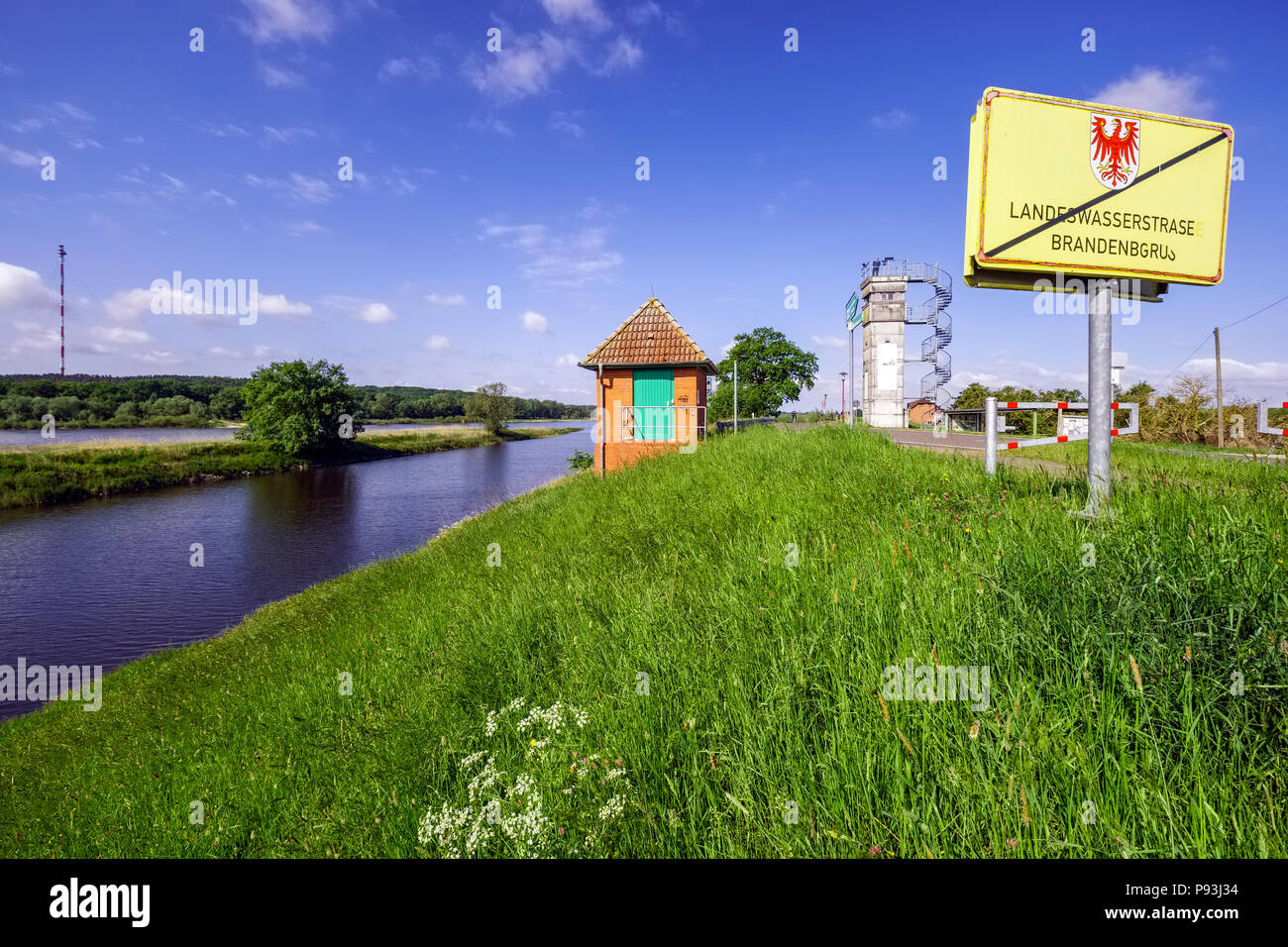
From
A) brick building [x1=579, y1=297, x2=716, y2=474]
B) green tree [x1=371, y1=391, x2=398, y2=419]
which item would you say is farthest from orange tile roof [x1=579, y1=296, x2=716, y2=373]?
green tree [x1=371, y1=391, x2=398, y2=419]

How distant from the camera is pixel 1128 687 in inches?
84.4

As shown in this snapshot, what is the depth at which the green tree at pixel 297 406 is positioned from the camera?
5638 centimetres

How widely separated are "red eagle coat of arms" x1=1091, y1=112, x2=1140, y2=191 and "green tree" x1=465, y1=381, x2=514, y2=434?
106 metres

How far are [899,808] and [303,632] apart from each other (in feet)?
35.6

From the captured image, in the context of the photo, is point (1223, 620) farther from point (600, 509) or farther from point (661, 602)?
point (600, 509)

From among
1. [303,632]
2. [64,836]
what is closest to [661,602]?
[64,836]

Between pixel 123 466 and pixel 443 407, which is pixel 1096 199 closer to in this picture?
pixel 123 466

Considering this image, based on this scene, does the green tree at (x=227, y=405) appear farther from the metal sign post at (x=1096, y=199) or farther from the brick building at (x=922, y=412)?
the metal sign post at (x=1096, y=199)

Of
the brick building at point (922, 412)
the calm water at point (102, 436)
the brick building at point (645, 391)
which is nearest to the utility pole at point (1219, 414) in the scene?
the brick building at point (645, 391)

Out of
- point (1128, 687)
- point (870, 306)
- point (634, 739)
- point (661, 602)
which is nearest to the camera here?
point (1128, 687)

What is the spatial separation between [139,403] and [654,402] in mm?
125323

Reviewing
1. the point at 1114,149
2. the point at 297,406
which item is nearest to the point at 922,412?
the point at 1114,149
